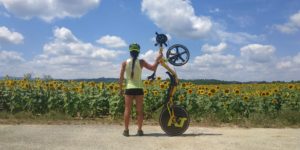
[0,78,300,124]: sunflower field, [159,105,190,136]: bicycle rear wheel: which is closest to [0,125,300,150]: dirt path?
[159,105,190,136]: bicycle rear wheel

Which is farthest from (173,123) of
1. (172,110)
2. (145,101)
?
(145,101)

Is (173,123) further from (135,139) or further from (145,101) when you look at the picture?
(145,101)

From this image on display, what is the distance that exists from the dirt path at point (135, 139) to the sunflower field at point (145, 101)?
2147mm

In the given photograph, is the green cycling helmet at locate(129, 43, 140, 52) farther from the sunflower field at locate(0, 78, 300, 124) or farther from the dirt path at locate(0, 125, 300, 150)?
the sunflower field at locate(0, 78, 300, 124)

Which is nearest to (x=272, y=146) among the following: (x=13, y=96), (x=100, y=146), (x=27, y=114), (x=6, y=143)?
(x=100, y=146)

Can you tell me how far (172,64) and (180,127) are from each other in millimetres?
1396

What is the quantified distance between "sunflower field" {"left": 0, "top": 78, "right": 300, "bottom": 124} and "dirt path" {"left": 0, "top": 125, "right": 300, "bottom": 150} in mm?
2147

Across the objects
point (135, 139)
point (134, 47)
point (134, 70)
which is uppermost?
point (134, 47)

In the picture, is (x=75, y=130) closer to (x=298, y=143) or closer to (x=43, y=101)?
(x=43, y=101)

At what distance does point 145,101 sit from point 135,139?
4199 mm

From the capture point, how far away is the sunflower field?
13.2m

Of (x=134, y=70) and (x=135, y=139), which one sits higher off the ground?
(x=134, y=70)

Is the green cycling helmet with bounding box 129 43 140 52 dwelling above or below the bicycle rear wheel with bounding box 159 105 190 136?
above

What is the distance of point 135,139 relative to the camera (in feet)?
30.0
